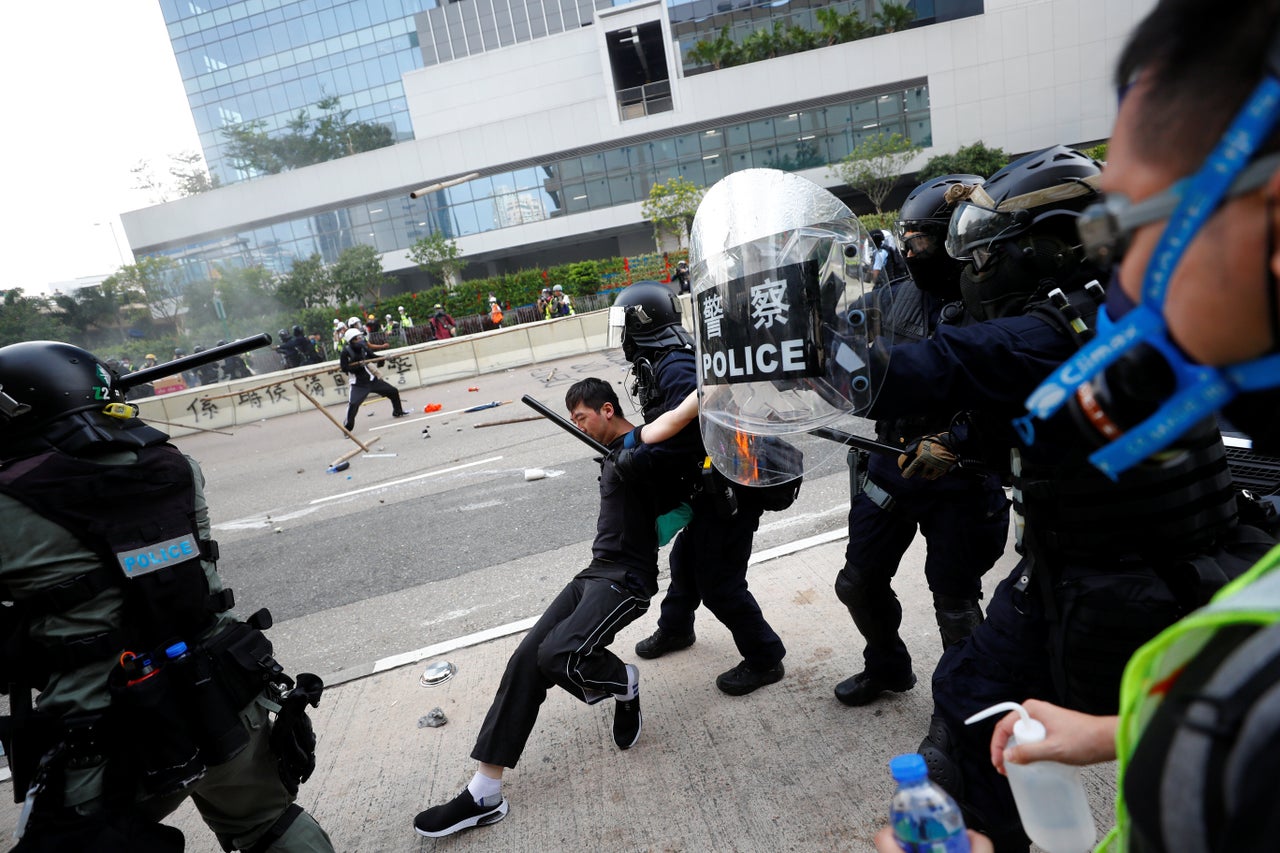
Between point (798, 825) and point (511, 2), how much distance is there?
62.4 metres

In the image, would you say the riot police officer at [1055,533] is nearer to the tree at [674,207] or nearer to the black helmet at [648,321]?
the black helmet at [648,321]

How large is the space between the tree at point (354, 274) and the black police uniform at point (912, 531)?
127 feet

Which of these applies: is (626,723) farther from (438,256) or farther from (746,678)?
(438,256)

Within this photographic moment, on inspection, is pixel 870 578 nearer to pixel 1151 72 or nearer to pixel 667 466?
pixel 667 466

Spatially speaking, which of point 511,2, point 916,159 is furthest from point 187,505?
point 511,2

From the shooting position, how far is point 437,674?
3549 mm

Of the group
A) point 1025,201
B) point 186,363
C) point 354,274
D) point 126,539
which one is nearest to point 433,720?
point 126,539

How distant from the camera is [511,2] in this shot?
5391cm

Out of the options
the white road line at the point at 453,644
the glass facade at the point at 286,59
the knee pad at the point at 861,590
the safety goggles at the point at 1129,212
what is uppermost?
the glass facade at the point at 286,59

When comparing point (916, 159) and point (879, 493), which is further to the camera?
point (916, 159)

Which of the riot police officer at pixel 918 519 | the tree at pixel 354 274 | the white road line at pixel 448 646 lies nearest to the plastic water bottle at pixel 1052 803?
the riot police officer at pixel 918 519

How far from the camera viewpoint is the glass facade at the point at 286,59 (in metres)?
56.5

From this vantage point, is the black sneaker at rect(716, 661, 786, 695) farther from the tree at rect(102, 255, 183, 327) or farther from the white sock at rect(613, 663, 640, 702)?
the tree at rect(102, 255, 183, 327)

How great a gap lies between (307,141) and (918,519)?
63.2 m
